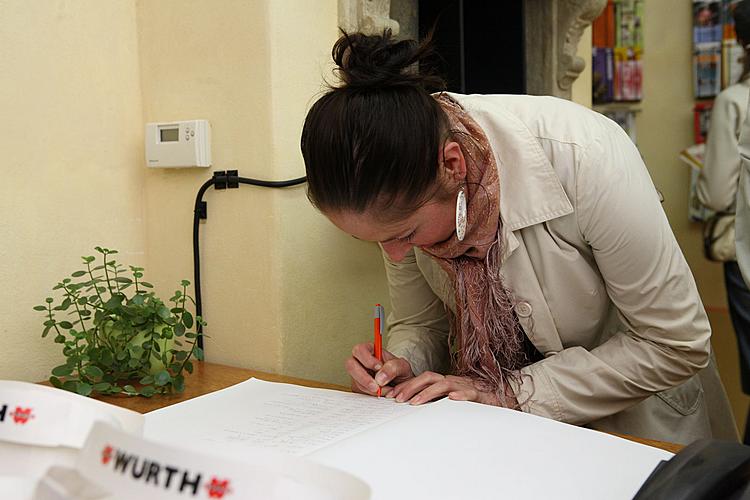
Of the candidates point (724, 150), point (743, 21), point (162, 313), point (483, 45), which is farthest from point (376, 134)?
point (724, 150)

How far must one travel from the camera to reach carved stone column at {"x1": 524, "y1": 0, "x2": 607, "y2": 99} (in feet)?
6.94

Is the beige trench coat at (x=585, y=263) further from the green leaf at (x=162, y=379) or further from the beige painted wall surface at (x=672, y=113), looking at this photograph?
the beige painted wall surface at (x=672, y=113)

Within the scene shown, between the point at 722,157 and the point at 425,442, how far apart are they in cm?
204

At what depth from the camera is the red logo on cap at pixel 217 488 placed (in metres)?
0.51

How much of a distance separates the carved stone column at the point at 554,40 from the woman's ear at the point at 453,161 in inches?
45.1

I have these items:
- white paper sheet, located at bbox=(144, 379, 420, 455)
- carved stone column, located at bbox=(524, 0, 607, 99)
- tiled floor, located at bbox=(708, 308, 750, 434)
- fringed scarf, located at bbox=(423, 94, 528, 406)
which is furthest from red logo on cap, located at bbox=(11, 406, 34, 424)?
tiled floor, located at bbox=(708, 308, 750, 434)

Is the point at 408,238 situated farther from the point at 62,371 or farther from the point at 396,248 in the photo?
the point at 62,371

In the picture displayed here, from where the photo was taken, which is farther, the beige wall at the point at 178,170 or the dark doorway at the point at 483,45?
the dark doorway at the point at 483,45

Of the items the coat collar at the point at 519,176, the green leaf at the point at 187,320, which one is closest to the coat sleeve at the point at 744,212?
the coat collar at the point at 519,176

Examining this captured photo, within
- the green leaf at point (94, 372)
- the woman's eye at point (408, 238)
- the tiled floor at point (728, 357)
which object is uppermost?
the woman's eye at point (408, 238)

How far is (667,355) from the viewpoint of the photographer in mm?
1155

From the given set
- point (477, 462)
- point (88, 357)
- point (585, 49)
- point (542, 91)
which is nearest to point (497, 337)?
point (477, 462)

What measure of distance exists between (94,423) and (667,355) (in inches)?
34.7

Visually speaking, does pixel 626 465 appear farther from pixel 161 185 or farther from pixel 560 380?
pixel 161 185
